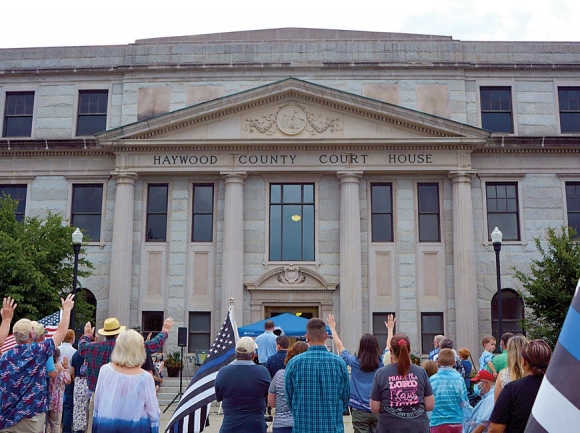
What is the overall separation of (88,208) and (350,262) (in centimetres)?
1151

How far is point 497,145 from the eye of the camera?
27906 millimetres

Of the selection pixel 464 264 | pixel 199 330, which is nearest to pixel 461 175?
pixel 464 264

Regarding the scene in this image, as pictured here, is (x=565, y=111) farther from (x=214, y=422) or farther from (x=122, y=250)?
(x=214, y=422)

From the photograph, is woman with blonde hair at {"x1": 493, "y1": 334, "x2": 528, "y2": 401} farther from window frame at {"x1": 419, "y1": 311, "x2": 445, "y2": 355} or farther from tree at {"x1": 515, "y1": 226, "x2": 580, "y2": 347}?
window frame at {"x1": 419, "y1": 311, "x2": 445, "y2": 355}

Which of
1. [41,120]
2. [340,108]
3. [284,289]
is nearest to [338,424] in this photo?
[284,289]

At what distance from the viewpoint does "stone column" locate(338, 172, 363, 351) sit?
26.3m

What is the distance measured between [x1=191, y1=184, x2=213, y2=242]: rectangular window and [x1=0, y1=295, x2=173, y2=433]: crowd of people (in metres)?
18.4

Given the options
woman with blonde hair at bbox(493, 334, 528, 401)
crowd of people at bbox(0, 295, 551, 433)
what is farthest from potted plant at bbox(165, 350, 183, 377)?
woman with blonde hair at bbox(493, 334, 528, 401)

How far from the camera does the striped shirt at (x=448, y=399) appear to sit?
880cm

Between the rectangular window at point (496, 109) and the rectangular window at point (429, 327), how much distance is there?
28.0 feet

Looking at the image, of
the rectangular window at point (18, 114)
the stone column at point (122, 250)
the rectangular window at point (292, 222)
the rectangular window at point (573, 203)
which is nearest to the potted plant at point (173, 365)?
the stone column at point (122, 250)

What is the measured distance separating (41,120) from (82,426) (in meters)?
20.3

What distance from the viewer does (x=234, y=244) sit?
88.6 ft

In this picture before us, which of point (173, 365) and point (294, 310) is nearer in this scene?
point (173, 365)
